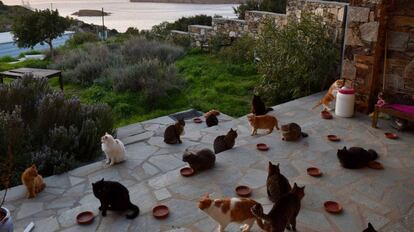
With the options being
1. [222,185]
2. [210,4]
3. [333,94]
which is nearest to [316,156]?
[222,185]

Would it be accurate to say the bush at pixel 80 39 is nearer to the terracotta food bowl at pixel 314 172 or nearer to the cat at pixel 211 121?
the cat at pixel 211 121

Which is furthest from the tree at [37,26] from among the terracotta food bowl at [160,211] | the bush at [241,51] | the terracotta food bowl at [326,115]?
the terracotta food bowl at [160,211]

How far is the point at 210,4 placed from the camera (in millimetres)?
19516

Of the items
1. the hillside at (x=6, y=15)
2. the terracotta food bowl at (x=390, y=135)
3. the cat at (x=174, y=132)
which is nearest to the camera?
the terracotta food bowl at (x=390, y=135)

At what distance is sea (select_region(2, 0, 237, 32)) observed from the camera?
49.3ft

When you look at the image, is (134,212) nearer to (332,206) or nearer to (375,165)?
(332,206)

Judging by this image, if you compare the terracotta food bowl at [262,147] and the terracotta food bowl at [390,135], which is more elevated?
the terracotta food bowl at [390,135]

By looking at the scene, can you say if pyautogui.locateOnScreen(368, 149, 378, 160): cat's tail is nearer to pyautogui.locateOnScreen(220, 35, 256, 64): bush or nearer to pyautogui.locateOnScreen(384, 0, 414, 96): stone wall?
pyautogui.locateOnScreen(384, 0, 414, 96): stone wall

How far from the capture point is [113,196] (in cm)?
323

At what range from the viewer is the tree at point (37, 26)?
444 inches

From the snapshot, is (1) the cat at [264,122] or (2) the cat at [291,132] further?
(1) the cat at [264,122]

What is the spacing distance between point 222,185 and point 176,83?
5.20m

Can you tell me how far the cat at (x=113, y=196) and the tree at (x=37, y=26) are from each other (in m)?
9.54

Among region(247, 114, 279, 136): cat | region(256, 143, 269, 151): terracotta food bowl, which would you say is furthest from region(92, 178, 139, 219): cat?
region(247, 114, 279, 136): cat
